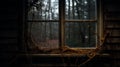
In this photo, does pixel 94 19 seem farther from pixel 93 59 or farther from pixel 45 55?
pixel 45 55

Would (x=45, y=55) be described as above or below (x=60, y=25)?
below

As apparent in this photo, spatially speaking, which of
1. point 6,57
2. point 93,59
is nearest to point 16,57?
point 6,57

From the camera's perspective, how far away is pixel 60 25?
4.57 meters

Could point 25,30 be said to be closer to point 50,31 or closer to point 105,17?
point 50,31

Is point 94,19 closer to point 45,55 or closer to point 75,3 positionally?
point 75,3

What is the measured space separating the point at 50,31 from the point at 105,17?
0.96 metres

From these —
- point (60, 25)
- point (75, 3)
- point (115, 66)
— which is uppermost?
point (75, 3)

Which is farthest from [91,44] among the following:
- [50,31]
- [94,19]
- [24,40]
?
[24,40]

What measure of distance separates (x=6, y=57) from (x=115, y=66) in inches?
70.8

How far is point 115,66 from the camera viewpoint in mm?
4430

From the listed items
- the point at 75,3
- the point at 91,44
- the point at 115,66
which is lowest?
the point at 115,66

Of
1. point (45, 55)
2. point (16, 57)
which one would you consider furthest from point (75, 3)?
point (16, 57)

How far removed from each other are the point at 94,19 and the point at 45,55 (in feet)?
3.37

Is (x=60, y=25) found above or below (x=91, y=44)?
above
